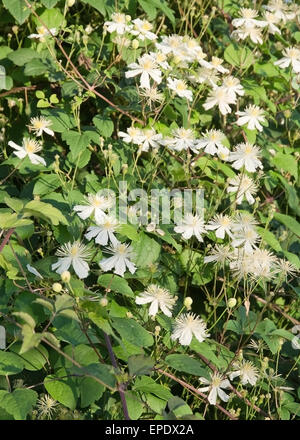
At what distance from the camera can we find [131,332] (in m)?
1.60

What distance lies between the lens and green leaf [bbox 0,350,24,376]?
1535 mm

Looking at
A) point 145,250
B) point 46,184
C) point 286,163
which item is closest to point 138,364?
point 145,250

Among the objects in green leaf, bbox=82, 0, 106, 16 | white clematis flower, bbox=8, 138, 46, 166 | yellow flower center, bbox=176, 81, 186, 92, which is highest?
green leaf, bbox=82, 0, 106, 16

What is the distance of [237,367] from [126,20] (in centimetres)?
109

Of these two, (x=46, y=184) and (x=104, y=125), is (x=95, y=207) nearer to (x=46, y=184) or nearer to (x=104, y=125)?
(x=46, y=184)

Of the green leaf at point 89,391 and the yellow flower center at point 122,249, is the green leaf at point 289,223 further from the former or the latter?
the green leaf at point 89,391

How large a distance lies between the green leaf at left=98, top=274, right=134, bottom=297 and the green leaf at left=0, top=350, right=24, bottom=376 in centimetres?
28

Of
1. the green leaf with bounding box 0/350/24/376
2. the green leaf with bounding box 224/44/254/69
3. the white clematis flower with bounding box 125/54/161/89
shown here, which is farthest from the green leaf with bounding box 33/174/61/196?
the green leaf with bounding box 224/44/254/69

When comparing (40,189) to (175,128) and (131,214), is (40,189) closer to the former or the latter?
(131,214)

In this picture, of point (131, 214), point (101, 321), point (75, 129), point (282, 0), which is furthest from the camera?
point (282, 0)

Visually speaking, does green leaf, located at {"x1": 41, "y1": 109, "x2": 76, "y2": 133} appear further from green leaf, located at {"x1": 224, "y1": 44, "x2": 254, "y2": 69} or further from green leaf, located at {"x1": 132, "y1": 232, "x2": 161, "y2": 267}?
green leaf, located at {"x1": 224, "y1": 44, "x2": 254, "y2": 69}

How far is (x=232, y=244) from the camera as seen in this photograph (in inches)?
74.0

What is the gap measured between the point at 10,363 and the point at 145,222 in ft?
1.79
